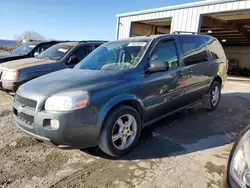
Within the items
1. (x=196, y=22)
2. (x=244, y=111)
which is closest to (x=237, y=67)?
(x=196, y=22)

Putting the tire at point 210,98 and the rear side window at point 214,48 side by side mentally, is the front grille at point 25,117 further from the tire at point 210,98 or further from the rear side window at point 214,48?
the rear side window at point 214,48

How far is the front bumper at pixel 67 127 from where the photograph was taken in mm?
2613

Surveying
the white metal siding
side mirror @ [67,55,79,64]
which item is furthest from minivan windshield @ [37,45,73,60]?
the white metal siding

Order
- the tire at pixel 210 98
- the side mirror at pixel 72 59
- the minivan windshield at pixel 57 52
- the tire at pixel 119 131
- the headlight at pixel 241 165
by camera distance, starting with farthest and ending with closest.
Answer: the minivan windshield at pixel 57 52 < the side mirror at pixel 72 59 < the tire at pixel 210 98 < the tire at pixel 119 131 < the headlight at pixel 241 165

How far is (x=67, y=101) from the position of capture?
2.65 m

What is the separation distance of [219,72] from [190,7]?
20.7 ft

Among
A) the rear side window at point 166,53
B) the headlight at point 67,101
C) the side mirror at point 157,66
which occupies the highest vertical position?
the rear side window at point 166,53

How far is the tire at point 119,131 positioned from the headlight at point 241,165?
1.57 m

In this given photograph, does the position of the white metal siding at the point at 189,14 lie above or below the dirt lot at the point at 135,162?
above

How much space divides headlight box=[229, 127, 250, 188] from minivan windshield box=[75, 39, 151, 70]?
6.64 feet

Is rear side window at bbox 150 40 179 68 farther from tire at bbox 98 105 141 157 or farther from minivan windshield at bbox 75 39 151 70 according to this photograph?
tire at bbox 98 105 141 157

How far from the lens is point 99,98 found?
2809mm

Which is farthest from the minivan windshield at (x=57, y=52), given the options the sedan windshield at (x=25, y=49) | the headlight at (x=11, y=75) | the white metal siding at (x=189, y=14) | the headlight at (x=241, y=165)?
the white metal siding at (x=189, y=14)

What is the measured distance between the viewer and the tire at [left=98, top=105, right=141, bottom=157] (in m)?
2.95
